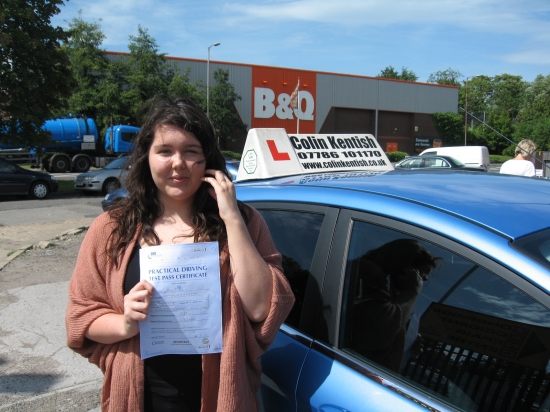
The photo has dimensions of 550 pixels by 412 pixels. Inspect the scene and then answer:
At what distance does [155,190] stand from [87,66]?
34120 mm

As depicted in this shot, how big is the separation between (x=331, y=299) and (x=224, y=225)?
0.50m

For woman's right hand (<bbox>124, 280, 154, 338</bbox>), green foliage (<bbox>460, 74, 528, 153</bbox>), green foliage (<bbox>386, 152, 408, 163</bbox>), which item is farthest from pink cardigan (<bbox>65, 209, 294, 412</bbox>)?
green foliage (<bbox>460, 74, 528, 153</bbox>)

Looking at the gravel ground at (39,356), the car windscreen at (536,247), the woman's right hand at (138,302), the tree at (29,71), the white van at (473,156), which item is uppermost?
the tree at (29,71)

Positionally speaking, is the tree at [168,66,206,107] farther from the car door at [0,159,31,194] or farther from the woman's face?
the woman's face

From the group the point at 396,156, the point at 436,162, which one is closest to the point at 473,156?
the point at 436,162

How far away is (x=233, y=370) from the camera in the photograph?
63.0 inches

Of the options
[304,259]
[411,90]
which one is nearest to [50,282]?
[304,259]

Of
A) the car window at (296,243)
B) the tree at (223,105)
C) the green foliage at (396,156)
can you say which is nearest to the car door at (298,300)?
the car window at (296,243)

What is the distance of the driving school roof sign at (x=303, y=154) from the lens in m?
2.98

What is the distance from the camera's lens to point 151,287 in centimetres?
157

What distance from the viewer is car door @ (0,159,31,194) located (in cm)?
1622

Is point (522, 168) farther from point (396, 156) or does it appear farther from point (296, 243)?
point (396, 156)

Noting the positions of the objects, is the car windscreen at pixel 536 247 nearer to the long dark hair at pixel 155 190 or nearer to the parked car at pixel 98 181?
the long dark hair at pixel 155 190

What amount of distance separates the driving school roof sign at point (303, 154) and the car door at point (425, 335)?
3.55 feet
